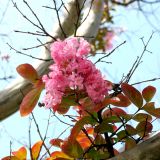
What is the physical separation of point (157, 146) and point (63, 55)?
13.1 inches

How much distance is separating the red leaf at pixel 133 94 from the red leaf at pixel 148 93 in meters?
0.02

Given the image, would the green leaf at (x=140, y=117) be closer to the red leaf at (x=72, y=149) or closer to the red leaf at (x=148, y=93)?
the red leaf at (x=148, y=93)

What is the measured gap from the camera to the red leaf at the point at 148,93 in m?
0.90

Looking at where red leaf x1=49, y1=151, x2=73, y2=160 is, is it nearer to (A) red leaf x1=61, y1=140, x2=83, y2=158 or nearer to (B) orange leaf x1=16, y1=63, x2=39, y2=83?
(A) red leaf x1=61, y1=140, x2=83, y2=158

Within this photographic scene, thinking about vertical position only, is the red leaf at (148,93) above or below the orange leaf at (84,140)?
above

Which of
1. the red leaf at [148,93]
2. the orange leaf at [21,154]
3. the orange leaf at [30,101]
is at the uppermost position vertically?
the orange leaf at [30,101]

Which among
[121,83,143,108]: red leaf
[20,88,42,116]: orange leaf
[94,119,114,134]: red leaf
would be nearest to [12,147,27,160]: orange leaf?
[20,88,42,116]: orange leaf

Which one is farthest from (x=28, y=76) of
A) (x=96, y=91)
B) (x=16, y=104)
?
(x=16, y=104)

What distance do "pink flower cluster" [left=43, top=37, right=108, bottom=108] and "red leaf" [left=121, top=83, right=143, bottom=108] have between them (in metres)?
0.05

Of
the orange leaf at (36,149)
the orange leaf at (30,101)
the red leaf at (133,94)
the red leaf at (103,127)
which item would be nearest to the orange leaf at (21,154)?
the orange leaf at (36,149)

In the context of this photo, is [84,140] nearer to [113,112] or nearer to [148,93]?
[113,112]

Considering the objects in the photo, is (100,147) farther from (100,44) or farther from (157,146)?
(100,44)

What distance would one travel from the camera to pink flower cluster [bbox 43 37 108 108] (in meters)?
0.84

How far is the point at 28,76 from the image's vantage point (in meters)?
0.93
